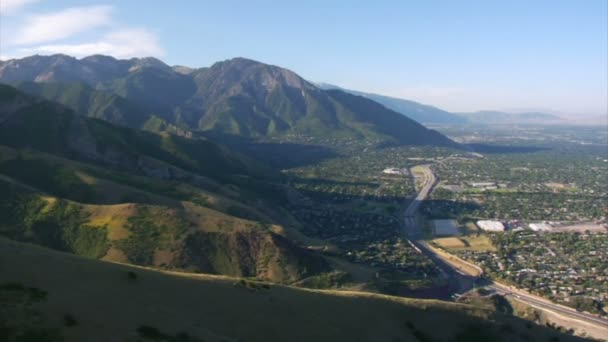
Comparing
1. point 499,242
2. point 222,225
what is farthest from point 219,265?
point 499,242

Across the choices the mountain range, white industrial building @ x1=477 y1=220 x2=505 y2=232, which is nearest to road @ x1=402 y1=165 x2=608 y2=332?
the mountain range

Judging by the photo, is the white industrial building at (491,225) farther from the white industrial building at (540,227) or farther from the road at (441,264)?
the road at (441,264)

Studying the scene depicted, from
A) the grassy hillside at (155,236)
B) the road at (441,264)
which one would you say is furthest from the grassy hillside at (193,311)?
the road at (441,264)

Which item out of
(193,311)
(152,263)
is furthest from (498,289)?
(193,311)

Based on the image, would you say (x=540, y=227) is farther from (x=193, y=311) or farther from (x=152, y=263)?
(x=193, y=311)

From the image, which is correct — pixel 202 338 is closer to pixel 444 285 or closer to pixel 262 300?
pixel 262 300

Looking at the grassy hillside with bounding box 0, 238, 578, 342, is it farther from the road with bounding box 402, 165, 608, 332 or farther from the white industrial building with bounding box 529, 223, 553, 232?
the white industrial building with bounding box 529, 223, 553, 232
